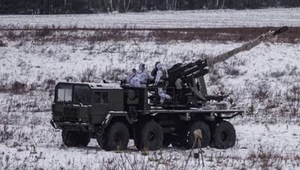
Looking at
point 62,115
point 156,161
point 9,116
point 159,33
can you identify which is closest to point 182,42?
point 159,33

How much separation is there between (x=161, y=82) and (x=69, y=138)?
2978 millimetres

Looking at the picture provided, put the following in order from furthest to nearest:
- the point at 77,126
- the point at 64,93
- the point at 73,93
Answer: the point at 64,93
the point at 73,93
the point at 77,126

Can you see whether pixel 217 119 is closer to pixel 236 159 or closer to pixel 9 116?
pixel 236 159

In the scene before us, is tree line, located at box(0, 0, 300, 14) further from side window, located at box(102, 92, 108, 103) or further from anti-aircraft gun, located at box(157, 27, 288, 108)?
side window, located at box(102, 92, 108, 103)

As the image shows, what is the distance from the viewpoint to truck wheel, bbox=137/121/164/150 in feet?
63.8

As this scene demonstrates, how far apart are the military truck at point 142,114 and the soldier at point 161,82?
0.48 feet

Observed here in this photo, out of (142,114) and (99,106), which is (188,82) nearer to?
(142,114)

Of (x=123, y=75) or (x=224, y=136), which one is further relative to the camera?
(x=123, y=75)

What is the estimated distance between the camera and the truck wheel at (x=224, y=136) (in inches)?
835

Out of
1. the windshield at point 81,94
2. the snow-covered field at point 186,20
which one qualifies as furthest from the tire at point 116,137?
the snow-covered field at point 186,20

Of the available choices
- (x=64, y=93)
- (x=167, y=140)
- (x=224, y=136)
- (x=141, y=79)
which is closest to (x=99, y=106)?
(x=64, y=93)

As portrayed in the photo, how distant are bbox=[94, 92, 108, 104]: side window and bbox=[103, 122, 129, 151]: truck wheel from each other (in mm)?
660

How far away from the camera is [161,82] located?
20.9m

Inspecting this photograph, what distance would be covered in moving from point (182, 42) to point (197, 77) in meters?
18.7
